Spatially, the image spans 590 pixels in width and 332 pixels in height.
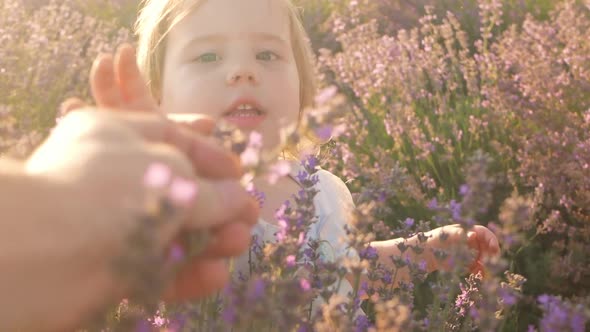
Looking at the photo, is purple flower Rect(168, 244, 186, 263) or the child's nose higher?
purple flower Rect(168, 244, 186, 263)

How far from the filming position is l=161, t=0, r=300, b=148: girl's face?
228 centimetres

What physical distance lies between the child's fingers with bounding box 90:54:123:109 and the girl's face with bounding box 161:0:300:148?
1.05 meters

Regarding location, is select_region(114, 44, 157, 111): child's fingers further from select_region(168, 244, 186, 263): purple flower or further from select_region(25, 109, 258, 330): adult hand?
select_region(168, 244, 186, 263): purple flower

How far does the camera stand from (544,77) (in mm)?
3859

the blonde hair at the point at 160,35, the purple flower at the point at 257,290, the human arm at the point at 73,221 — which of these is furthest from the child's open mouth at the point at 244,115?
the human arm at the point at 73,221

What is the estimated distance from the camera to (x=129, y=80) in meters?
1.17

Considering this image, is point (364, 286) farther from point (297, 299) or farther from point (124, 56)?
point (124, 56)

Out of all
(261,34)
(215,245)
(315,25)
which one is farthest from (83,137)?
(315,25)

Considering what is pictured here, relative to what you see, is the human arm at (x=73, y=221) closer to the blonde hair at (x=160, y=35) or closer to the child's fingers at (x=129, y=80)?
the child's fingers at (x=129, y=80)

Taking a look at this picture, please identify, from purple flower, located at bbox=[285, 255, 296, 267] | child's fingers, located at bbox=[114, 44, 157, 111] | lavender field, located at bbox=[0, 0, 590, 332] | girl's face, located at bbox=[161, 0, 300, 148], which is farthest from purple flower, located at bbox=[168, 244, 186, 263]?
girl's face, located at bbox=[161, 0, 300, 148]

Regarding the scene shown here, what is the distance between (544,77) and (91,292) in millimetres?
3545

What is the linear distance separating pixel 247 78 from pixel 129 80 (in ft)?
3.66

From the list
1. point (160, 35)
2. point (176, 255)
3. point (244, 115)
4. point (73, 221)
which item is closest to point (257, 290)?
point (176, 255)

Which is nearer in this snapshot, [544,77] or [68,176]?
[68,176]
